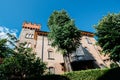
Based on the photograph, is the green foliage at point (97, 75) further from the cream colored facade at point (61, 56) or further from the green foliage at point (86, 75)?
the cream colored facade at point (61, 56)

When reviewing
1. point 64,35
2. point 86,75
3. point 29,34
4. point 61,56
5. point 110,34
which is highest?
point 29,34

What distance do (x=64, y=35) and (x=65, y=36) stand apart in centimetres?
24

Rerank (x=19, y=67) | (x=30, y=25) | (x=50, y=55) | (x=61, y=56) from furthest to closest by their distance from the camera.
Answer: (x=30, y=25), (x=61, y=56), (x=50, y=55), (x=19, y=67)

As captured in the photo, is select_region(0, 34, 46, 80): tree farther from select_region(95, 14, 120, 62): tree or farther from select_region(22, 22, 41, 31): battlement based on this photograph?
select_region(22, 22, 41, 31): battlement

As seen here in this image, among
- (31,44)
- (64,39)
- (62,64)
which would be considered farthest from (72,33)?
(31,44)

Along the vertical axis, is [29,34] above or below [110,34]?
above

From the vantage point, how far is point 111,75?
1838 cm

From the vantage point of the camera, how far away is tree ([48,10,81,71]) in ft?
80.1

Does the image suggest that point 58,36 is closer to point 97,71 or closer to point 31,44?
point 97,71

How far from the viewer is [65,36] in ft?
80.4

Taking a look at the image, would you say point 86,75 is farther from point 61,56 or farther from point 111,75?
point 61,56

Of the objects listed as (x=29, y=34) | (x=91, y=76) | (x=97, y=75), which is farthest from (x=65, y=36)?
(x=29, y=34)

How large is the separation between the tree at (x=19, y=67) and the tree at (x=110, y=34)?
33.8 feet

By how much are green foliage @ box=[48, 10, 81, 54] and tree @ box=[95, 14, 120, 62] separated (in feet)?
12.8
